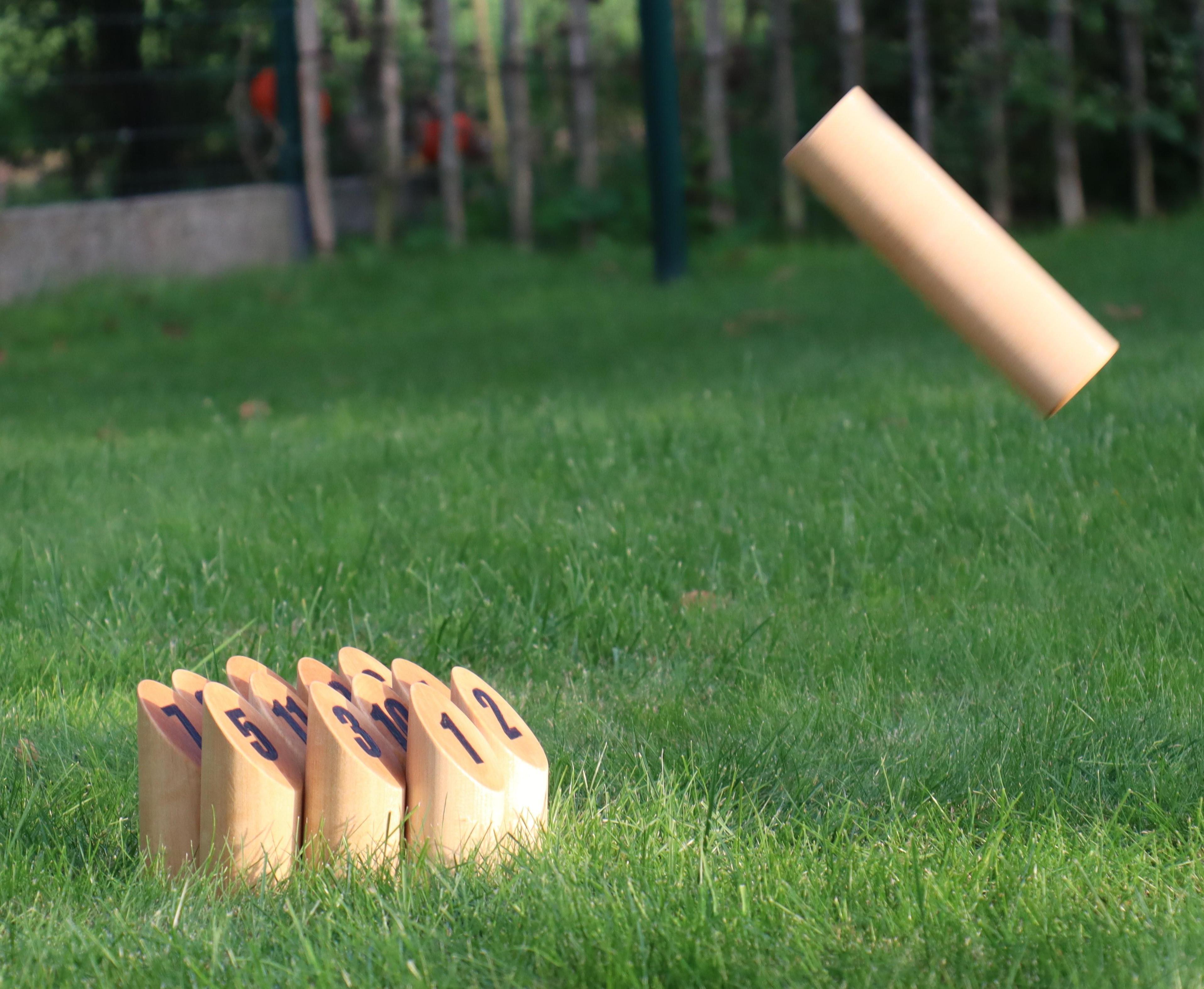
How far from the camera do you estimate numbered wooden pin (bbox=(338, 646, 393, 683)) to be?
242cm

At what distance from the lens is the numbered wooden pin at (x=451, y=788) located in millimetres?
2100

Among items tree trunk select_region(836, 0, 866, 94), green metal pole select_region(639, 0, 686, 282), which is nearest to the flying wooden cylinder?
green metal pole select_region(639, 0, 686, 282)

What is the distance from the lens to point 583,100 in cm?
1209

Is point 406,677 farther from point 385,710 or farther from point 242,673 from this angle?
point 242,673

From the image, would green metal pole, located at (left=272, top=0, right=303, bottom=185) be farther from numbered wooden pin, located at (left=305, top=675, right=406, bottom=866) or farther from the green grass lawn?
numbered wooden pin, located at (left=305, top=675, right=406, bottom=866)

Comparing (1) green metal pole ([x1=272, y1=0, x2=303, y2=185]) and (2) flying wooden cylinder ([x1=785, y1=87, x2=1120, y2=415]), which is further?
(1) green metal pole ([x1=272, y1=0, x2=303, y2=185])

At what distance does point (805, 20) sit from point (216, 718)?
12371 mm

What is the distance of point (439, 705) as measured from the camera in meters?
2.17

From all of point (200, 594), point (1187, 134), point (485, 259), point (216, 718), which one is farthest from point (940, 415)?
point (1187, 134)

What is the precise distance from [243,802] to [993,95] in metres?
11.5

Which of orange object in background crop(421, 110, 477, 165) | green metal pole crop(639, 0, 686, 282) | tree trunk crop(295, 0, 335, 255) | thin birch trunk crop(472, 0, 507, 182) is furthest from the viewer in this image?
thin birch trunk crop(472, 0, 507, 182)

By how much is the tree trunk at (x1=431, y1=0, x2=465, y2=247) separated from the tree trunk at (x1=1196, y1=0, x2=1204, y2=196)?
625cm

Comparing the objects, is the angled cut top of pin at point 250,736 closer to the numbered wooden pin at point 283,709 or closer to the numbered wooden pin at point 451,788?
the numbered wooden pin at point 283,709

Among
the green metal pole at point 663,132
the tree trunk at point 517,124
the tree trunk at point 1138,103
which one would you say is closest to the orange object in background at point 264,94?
the tree trunk at point 517,124
